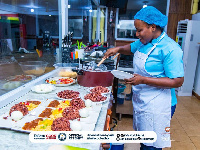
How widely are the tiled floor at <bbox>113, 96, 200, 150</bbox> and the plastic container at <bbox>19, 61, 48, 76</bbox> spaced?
1428 mm

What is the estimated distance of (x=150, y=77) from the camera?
4.14 feet

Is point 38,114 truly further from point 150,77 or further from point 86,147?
point 150,77

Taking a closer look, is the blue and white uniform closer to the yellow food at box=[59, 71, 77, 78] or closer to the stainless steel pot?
the stainless steel pot

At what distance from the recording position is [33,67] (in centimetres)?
178

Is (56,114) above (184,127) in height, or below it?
above

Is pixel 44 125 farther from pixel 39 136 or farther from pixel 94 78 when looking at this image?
pixel 94 78

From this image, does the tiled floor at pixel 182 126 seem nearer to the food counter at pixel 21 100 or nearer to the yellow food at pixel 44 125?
the food counter at pixel 21 100

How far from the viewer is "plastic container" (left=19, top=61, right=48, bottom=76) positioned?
166 cm

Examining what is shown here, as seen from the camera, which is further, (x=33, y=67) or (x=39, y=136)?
→ (x=33, y=67)

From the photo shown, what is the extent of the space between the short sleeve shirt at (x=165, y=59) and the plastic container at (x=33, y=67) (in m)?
1.10

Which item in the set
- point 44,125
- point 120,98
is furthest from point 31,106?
point 120,98

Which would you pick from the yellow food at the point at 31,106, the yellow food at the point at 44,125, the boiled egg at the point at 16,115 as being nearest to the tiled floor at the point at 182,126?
the yellow food at the point at 31,106

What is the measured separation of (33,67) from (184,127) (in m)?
2.49

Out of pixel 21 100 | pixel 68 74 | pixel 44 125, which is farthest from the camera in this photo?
pixel 68 74
